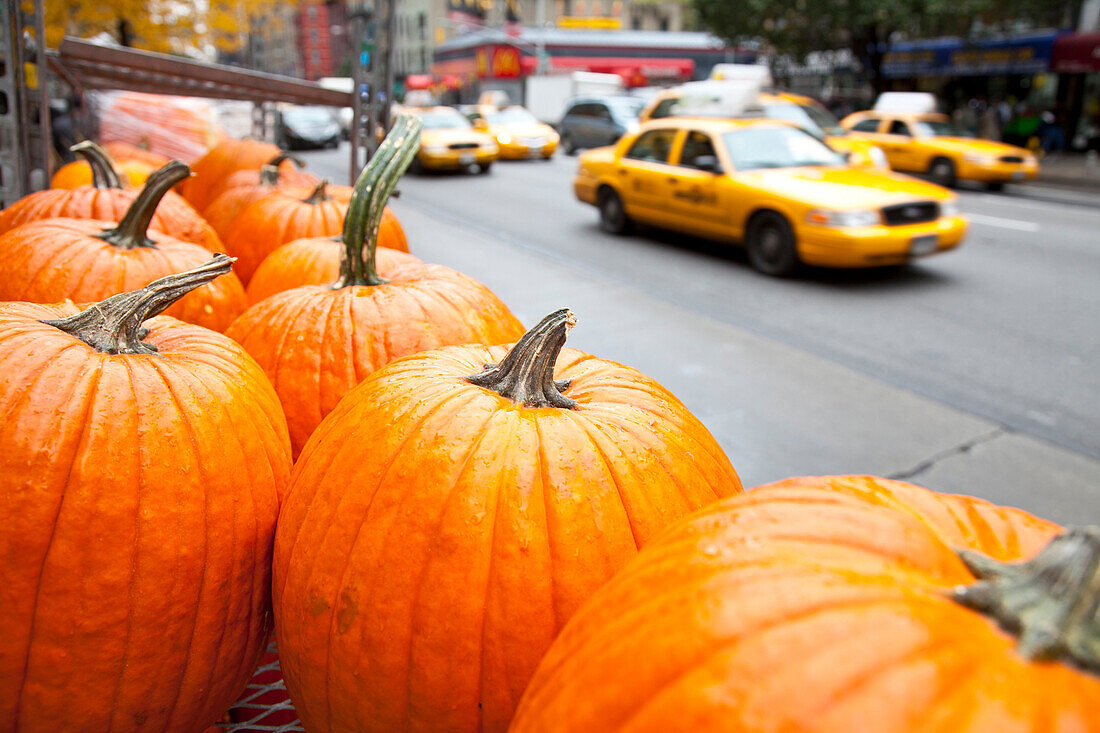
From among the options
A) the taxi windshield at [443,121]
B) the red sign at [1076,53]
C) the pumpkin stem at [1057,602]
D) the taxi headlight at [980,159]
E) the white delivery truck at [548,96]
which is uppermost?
the red sign at [1076,53]

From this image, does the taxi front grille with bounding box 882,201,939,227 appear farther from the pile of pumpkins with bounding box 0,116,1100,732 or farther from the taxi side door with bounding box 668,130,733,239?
the pile of pumpkins with bounding box 0,116,1100,732

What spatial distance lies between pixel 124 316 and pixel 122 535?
44 cm

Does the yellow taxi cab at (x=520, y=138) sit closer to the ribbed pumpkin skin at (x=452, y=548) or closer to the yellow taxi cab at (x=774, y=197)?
the yellow taxi cab at (x=774, y=197)

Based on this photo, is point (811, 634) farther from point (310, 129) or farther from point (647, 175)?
point (310, 129)

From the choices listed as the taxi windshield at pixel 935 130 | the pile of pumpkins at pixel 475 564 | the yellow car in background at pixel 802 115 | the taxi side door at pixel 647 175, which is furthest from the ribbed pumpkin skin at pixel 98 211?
the taxi windshield at pixel 935 130

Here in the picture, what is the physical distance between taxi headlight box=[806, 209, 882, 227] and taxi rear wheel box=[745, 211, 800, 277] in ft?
1.68

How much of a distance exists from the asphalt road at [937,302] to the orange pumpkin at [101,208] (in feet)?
17.1

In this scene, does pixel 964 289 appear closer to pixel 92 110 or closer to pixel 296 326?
pixel 296 326

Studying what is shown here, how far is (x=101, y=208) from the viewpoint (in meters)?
3.18

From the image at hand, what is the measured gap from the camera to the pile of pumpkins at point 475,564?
2.63 ft

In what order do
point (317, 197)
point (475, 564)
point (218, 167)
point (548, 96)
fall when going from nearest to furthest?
1. point (475, 564)
2. point (317, 197)
3. point (218, 167)
4. point (548, 96)

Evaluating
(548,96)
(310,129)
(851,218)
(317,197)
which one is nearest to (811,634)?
(317,197)

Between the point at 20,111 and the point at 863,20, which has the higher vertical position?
the point at 863,20

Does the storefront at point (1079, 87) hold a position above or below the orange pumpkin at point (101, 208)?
above
